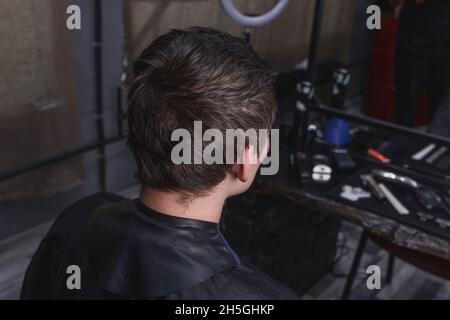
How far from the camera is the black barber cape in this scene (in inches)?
25.3

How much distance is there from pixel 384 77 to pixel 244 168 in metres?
2.84

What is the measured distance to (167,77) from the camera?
63cm

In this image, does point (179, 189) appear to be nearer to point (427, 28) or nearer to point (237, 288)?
point (237, 288)

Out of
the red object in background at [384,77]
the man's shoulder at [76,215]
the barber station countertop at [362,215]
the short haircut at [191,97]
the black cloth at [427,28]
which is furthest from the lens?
the red object in background at [384,77]

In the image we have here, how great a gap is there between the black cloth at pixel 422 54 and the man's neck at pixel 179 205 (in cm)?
153

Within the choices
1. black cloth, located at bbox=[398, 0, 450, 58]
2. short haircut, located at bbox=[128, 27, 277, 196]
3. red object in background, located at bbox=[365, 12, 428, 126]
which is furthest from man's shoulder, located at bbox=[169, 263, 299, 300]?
red object in background, located at bbox=[365, 12, 428, 126]

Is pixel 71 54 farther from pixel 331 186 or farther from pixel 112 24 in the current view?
pixel 331 186

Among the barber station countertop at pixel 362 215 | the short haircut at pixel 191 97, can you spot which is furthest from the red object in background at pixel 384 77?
the short haircut at pixel 191 97

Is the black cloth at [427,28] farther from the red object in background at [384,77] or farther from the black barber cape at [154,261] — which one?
the black barber cape at [154,261]

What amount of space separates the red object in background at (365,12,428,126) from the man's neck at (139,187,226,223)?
2.72m

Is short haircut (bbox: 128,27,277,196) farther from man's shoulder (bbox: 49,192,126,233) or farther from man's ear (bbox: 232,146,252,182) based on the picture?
man's shoulder (bbox: 49,192,126,233)

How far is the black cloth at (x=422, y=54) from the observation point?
2039mm
